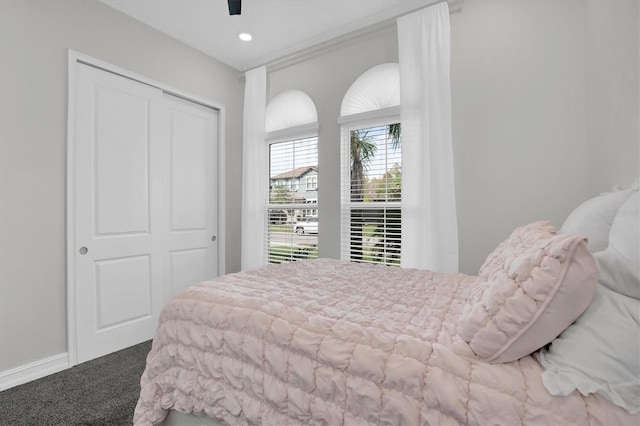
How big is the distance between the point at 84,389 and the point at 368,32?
3.66 m

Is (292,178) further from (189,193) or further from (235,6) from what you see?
(235,6)

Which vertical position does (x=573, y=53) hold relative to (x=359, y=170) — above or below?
above

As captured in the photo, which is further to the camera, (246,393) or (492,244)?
(492,244)

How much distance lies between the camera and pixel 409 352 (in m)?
0.92

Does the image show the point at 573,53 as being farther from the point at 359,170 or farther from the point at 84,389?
the point at 84,389

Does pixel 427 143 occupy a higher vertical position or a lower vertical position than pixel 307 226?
higher

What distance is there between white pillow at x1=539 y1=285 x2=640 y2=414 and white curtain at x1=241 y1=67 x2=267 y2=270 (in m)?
3.13

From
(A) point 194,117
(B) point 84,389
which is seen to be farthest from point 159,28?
(B) point 84,389

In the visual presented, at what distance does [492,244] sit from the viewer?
2424mm

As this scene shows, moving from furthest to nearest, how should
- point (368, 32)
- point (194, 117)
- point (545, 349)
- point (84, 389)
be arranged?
1. point (194, 117)
2. point (368, 32)
3. point (84, 389)
4. point (545, 349)

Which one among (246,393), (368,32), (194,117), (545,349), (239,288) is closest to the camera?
(545,349)

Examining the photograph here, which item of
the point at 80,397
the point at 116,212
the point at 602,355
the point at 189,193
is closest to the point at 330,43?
the point at 189,193

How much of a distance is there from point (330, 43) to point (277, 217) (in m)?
1.98

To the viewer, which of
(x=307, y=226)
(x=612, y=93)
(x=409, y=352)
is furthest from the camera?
(x=307, y=226)
